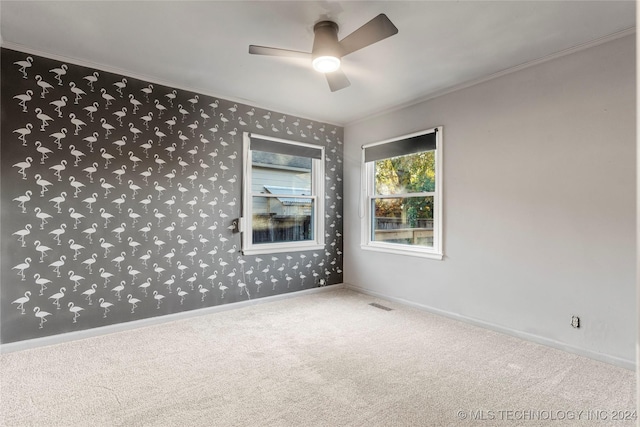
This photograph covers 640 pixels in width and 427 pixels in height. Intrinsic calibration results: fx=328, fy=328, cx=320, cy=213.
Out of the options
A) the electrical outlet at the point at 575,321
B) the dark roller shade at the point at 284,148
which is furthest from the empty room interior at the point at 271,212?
the dark roller shade at the point at 284,148

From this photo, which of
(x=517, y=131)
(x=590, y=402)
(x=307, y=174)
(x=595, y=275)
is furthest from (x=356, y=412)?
(x=307, y=174)

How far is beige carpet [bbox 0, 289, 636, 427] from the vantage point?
1894 millimetres

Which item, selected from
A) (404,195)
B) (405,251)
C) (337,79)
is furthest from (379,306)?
(337,79)

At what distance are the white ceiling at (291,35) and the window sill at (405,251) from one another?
184 cm

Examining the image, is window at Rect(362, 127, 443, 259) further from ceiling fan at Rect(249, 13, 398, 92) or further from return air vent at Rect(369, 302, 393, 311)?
ceiling fan at Rect(249, 13, 398, 92)

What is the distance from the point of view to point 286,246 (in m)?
4.38

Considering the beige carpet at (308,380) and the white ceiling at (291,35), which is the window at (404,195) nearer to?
the white ceiling at (291,35)

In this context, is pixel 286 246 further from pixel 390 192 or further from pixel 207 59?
pixel 207 59

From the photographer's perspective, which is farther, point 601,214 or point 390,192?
point 390,192

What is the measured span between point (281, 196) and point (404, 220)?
1.64 meters

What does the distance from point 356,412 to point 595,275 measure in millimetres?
2196

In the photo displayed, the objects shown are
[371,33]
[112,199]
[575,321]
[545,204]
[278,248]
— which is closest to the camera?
[371,33]

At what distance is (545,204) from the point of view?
2.88 metres

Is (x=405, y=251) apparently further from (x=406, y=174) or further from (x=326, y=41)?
(x=326, y=41)
